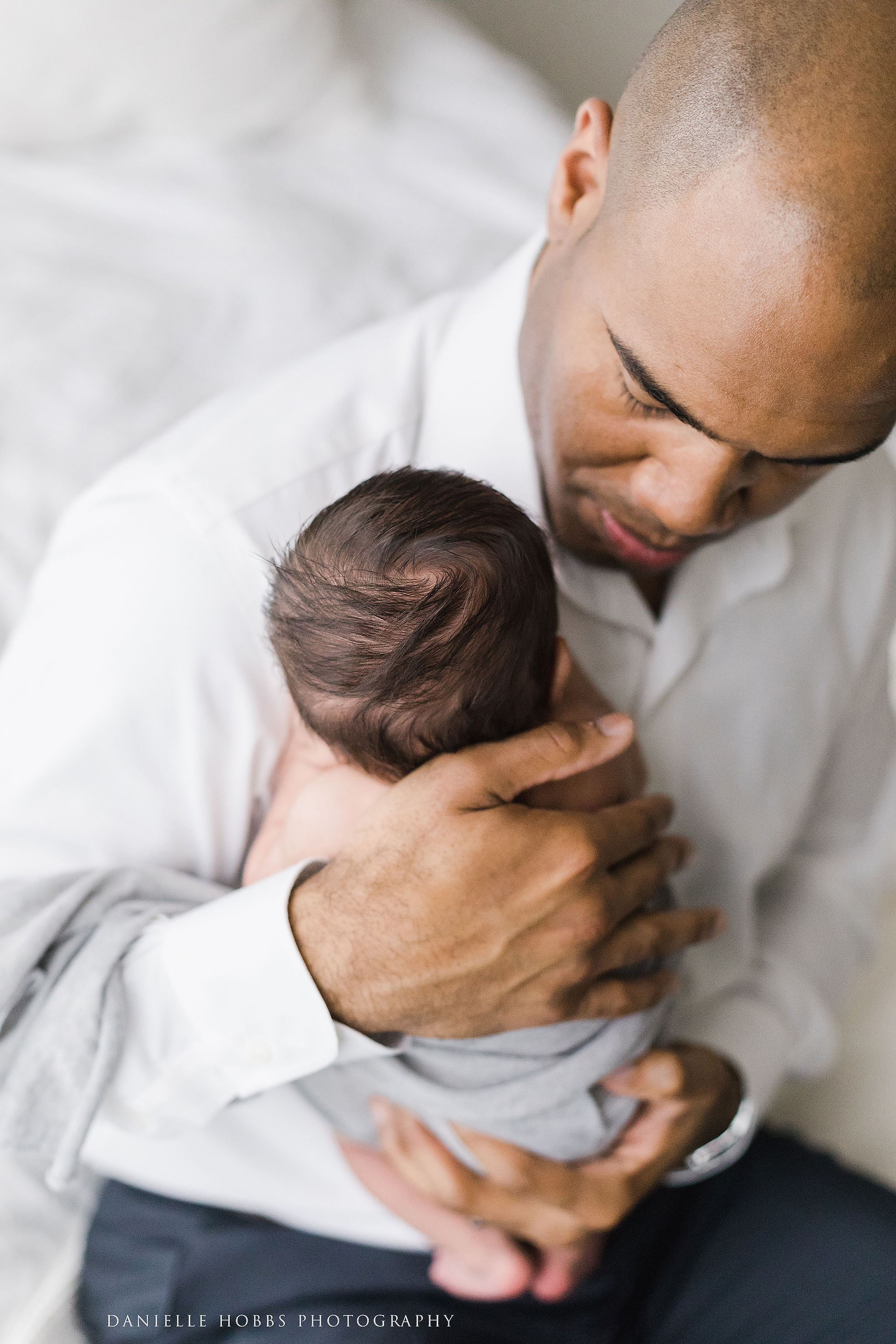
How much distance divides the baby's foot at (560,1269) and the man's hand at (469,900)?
300mm

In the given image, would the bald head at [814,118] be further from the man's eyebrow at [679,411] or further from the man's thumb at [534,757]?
the man's thumb at [534,757]

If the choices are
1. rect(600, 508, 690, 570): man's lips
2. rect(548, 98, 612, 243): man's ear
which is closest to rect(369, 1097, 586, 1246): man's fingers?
rect(600, 508, 690, 570): man's lips

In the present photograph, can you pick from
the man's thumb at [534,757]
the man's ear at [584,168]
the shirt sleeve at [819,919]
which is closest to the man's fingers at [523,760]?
the man's thumb at [534,757]

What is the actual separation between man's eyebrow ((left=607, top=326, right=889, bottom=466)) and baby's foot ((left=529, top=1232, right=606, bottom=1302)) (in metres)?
0.69

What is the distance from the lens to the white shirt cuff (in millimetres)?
752

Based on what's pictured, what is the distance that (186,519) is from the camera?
81cm

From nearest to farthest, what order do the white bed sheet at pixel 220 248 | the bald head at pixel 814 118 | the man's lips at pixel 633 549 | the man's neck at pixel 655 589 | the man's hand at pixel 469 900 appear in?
the bald head at pixel 814 118 → the man's hand at pixel 469 900 → the man's lips at pixel 633 549 → the man's neck at pixel 655 589 → the white bed sheet at pixel 220 248

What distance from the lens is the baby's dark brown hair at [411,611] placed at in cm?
70

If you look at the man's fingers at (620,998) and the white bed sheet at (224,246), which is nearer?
the man's fingers at (620,998)

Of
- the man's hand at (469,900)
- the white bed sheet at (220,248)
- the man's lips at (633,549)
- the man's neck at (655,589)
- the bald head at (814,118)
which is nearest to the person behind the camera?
the bald head at (814,118)

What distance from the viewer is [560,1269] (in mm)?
957

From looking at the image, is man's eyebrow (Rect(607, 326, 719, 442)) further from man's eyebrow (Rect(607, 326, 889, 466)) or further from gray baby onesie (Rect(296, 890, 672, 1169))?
gray baby onesie (Rect(296, 890, 672, 1169))

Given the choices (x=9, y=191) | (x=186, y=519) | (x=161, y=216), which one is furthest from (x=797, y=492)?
(x=9, y=191)

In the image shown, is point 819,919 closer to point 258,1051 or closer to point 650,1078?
point 650,1078
